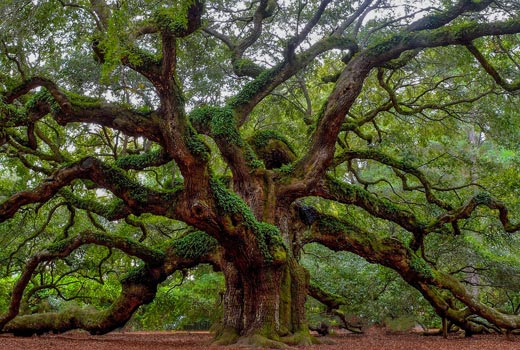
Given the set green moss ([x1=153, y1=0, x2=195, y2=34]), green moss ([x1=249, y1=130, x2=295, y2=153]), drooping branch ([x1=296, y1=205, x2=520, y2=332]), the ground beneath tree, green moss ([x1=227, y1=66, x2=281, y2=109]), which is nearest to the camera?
green moss ([x1=153, y1=0, x2=195, y2=34])

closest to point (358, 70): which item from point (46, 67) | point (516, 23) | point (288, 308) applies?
point (516, 23)

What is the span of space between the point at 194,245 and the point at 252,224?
2.31 m

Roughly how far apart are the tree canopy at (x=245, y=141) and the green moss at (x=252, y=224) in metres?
0.02

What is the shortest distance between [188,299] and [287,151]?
7.65 metres

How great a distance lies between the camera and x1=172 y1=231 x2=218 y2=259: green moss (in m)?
9.02

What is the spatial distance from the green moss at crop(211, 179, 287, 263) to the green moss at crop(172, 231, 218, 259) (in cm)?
193

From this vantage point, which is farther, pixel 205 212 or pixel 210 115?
pixel 210 115

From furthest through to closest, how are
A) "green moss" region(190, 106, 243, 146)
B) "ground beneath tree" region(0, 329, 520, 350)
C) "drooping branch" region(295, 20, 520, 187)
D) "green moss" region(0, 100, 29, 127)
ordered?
"green moss" region(190, 106, 243, 146), "drooping branch" region(295, 20, 520, 187), "ground beneath tree" region(0, 329, 520, 350), "green moss" region(0, 100, 29, 127)

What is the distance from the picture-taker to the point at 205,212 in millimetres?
6906

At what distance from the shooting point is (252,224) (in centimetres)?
721

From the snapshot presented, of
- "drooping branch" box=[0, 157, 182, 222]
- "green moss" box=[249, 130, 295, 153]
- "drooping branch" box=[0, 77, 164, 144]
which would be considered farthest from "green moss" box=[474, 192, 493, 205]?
"drooping branch" box=[0, 77, 164, 144]

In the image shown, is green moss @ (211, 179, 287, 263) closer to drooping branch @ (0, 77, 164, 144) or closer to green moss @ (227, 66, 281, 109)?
drooping branch @ (0, 77, 164, 144)

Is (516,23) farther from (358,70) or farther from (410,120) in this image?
(410,120)

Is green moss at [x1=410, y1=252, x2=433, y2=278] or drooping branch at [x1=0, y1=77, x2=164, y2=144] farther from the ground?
drooping branch at [x1=0, y1=77, x2=164, y2=144]
